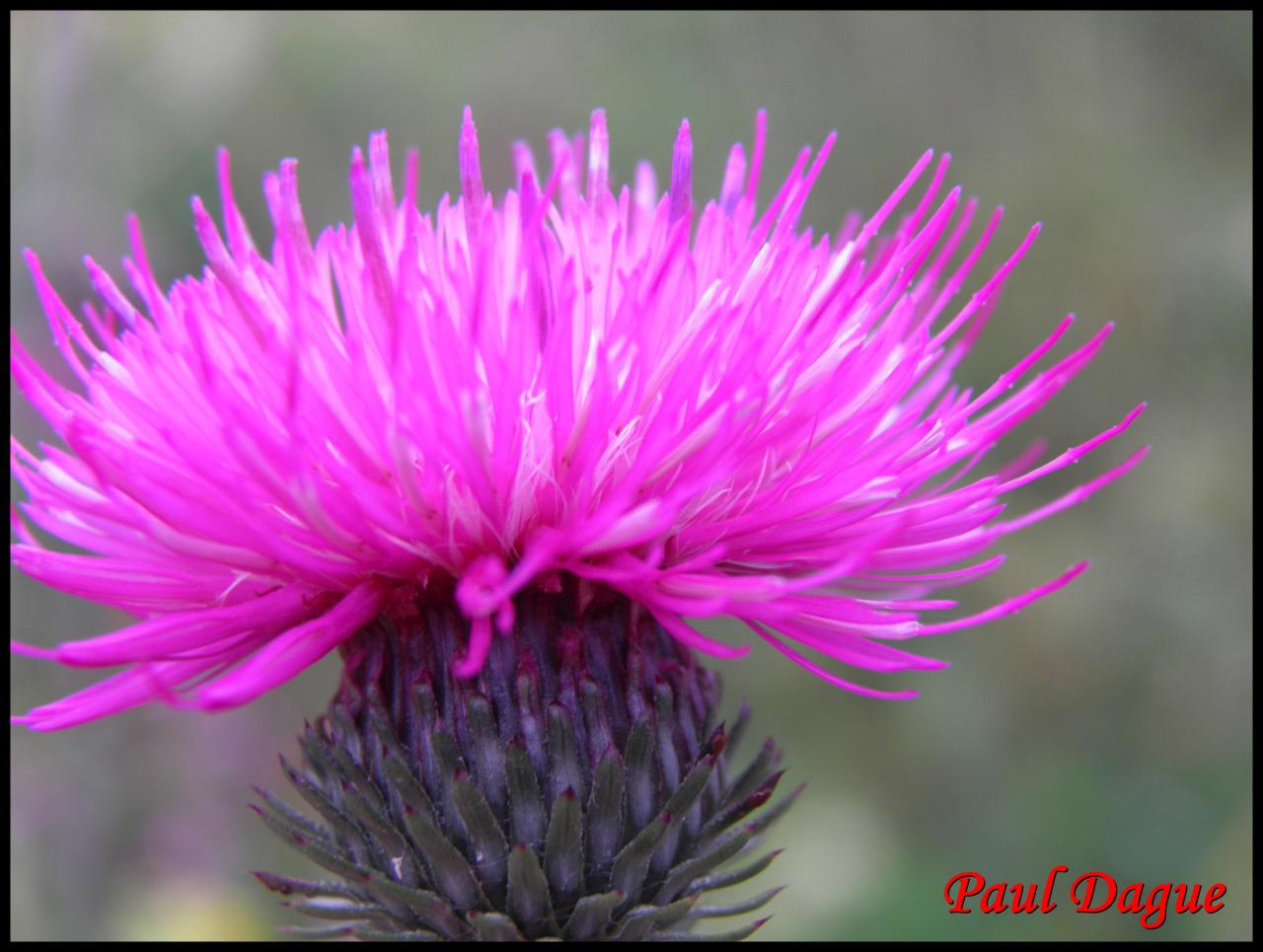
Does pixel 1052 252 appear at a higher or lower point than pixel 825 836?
higher

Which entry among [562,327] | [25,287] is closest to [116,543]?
[562,327]

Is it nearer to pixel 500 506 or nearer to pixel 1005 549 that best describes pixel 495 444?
pixel 500 506

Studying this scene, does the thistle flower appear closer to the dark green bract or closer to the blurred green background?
the dark green bract

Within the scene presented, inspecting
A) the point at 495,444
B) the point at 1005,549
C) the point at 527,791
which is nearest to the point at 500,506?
the point at 495,444

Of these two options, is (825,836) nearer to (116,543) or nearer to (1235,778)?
(1235,778)

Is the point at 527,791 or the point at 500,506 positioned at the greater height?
the point at 500,506
